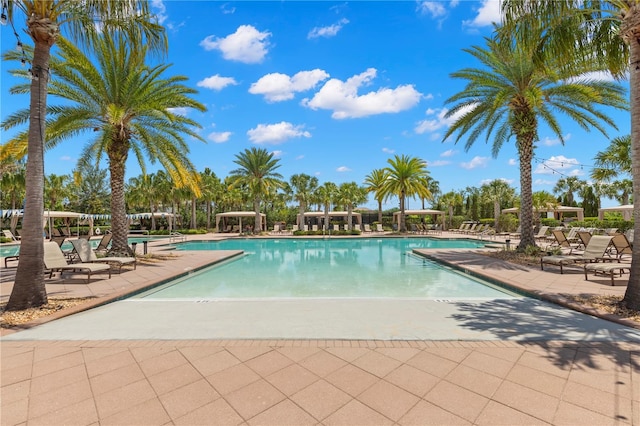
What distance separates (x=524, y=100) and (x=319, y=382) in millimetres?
13529

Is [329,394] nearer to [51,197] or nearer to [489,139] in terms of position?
[489,139]

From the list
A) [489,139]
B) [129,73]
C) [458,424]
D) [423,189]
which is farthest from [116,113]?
[423,189]

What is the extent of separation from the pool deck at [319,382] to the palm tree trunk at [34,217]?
1.58 meters

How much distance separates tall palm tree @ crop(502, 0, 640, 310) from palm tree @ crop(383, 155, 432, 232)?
2155 centimetres

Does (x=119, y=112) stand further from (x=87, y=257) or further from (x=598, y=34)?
(x=598, y=34)

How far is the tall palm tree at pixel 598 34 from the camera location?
5.21 metres

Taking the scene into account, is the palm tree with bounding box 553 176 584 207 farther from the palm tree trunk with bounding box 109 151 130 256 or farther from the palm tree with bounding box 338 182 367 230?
the palm tree trunk with bounding box 109 151 130 256

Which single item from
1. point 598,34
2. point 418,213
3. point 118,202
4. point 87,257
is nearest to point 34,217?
point 87,257

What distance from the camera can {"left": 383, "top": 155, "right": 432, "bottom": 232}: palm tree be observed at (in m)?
28.7

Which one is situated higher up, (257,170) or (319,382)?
(257,170)

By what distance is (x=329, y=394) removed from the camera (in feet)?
8.95

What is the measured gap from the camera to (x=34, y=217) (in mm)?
5402

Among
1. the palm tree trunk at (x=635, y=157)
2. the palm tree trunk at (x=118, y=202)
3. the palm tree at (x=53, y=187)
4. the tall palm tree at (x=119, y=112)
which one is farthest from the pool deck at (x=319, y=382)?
the palm tree at (x=53, y=187)

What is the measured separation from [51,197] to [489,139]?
45981 mm
